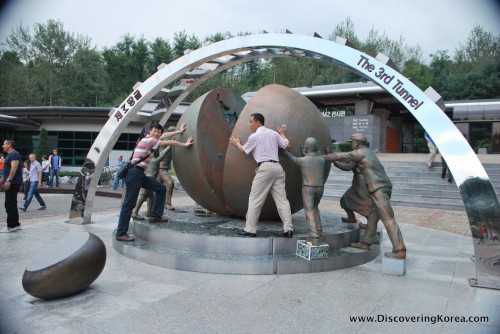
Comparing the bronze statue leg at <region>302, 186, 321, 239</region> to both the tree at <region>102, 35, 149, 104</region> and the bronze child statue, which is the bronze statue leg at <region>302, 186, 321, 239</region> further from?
the tree at <region>102, 35, 149, 104</region>

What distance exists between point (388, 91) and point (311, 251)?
2.71 metres

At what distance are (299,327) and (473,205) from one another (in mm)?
3032

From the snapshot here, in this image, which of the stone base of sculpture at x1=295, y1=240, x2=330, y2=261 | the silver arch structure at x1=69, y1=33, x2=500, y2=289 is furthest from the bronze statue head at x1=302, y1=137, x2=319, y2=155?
the stone base of sculpture at x1=295, y1=240, x2=330, y2=261

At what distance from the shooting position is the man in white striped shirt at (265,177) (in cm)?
606

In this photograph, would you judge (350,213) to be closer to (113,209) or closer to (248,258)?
(248,258)

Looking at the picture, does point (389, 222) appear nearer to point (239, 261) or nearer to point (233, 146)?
point (239, 261)

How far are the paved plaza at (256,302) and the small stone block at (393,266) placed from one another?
11 cm

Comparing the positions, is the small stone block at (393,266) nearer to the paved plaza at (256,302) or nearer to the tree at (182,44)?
the paved plaza at (256,302)

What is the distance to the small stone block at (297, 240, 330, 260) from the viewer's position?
5770mm

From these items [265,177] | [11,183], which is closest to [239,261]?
[265,177]

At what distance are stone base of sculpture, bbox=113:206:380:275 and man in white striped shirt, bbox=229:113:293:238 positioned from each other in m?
0.27

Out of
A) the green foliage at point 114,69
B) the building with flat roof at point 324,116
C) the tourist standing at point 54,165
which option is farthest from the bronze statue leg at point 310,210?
the green foliage at point 114,69

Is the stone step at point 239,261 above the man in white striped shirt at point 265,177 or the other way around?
the other way around

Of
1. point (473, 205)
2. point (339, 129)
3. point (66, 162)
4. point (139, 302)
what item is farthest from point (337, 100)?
point (139, 302)
